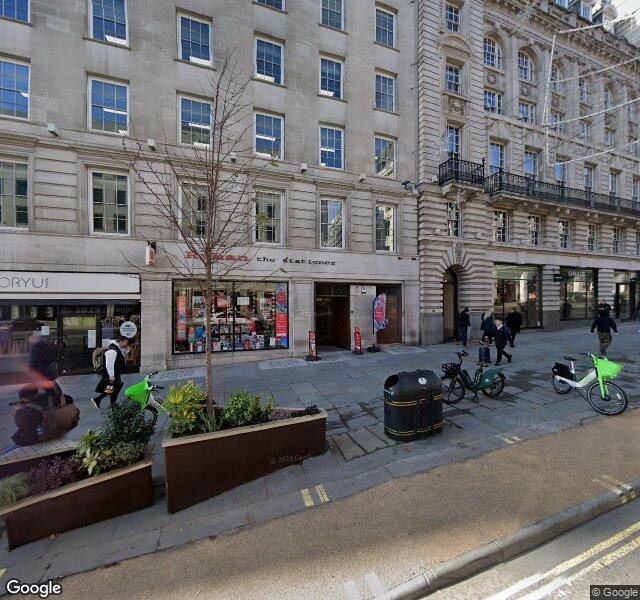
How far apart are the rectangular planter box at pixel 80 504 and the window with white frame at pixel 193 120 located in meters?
11.5

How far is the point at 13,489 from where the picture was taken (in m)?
3.37

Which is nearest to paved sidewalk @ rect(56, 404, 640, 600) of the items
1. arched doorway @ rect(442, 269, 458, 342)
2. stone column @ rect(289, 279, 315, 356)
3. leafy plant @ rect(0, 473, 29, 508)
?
leafy plant @ rect(0, 473, 29, 508)

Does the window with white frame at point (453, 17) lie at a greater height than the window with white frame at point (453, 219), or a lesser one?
greater

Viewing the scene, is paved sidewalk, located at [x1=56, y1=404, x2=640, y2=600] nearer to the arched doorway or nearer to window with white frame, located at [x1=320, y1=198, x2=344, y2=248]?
window with white frame, located at [x1=320, y1=198, x2=344, y2=248]

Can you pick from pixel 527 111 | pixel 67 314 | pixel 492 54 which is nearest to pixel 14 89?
pixel 67 314

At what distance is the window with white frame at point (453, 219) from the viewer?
15.7 m

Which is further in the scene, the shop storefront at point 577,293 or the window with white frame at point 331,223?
the shop storefront at point 577,293

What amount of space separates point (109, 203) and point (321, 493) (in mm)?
11844

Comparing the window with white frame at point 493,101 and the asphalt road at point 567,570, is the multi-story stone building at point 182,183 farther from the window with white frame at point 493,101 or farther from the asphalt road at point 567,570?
the asphalt road at point 567,570

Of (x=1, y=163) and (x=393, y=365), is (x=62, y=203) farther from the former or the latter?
(x=393, y=365)

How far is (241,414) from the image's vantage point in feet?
14.5

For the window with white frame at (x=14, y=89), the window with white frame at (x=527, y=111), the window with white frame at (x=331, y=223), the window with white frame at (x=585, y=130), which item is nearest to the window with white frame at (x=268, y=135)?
the window with white frame at (x=331, y=223)

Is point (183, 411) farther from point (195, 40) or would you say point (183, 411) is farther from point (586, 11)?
point (586, 11)

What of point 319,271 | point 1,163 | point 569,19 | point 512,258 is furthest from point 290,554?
point 569,19
